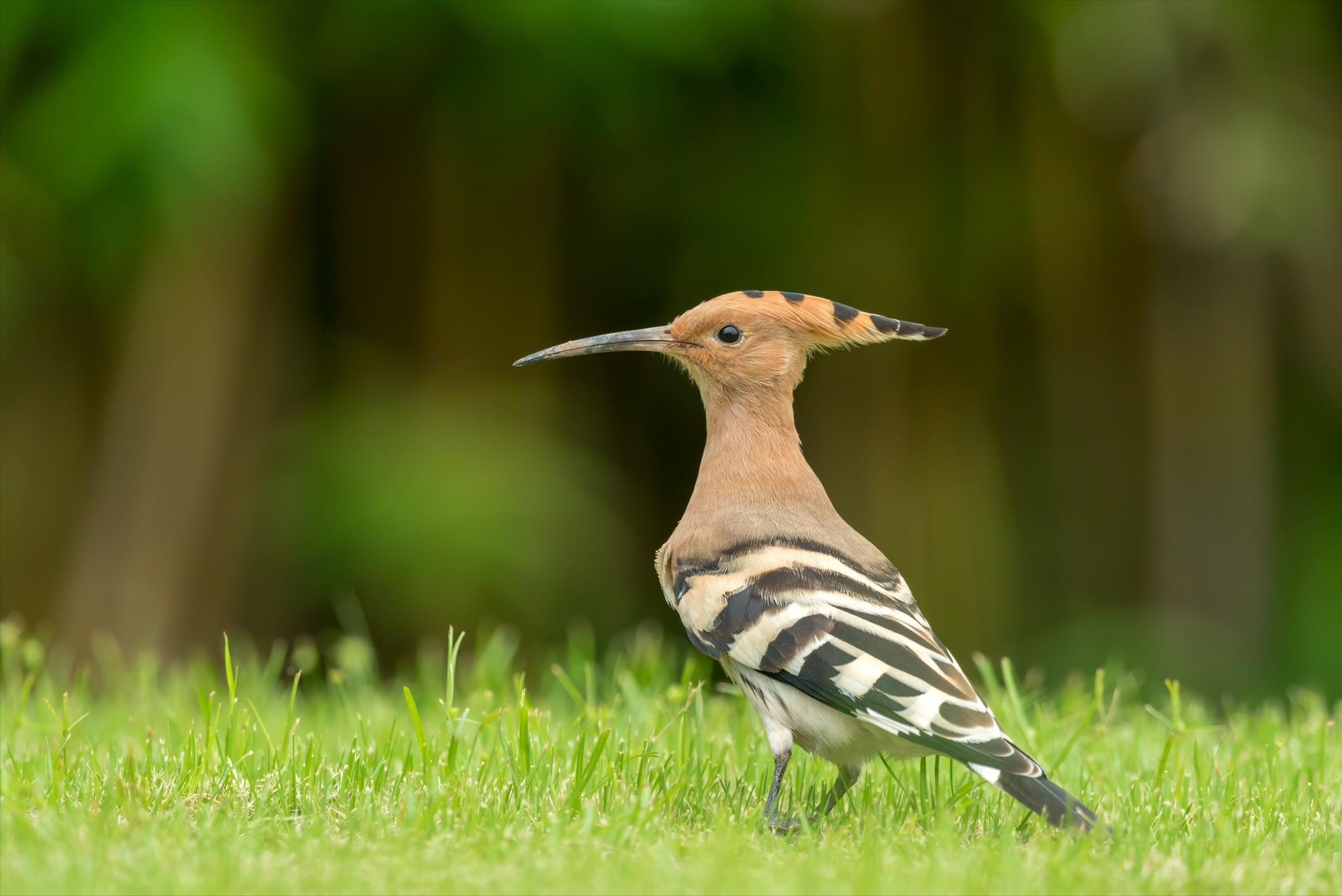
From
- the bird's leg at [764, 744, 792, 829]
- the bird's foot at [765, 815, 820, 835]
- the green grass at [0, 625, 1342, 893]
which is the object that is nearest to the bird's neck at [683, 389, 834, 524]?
the green grass at [0, 625, 1342, 893]

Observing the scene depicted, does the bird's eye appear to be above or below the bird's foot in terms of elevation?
above

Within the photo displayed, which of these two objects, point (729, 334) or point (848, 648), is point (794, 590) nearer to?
point (848, 648)

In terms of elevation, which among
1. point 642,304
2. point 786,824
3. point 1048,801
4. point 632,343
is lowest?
point 786,824

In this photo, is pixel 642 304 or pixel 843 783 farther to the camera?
pixel 642 304

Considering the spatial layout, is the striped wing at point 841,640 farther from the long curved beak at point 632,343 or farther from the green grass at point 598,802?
the long curved beak at point 632,343

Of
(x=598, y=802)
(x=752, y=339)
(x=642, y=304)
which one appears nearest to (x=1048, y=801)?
(x=598, y=802)

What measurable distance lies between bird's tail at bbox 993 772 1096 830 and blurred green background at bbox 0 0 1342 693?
493 centimetres

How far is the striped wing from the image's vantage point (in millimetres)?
3426

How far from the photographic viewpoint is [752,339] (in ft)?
14.4

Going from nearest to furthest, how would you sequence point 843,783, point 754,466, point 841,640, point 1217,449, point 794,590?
point 841,640
point 794,590
point 843,783
point 754,466
point 1217,449

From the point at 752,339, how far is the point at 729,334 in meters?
0.07

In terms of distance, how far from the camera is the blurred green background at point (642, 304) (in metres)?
7.84

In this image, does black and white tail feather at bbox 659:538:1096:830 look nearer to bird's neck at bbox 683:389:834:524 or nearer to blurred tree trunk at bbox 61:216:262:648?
bird's neck at bbox 683:389:834:524

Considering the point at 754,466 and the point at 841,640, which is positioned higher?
the point at 754,466
